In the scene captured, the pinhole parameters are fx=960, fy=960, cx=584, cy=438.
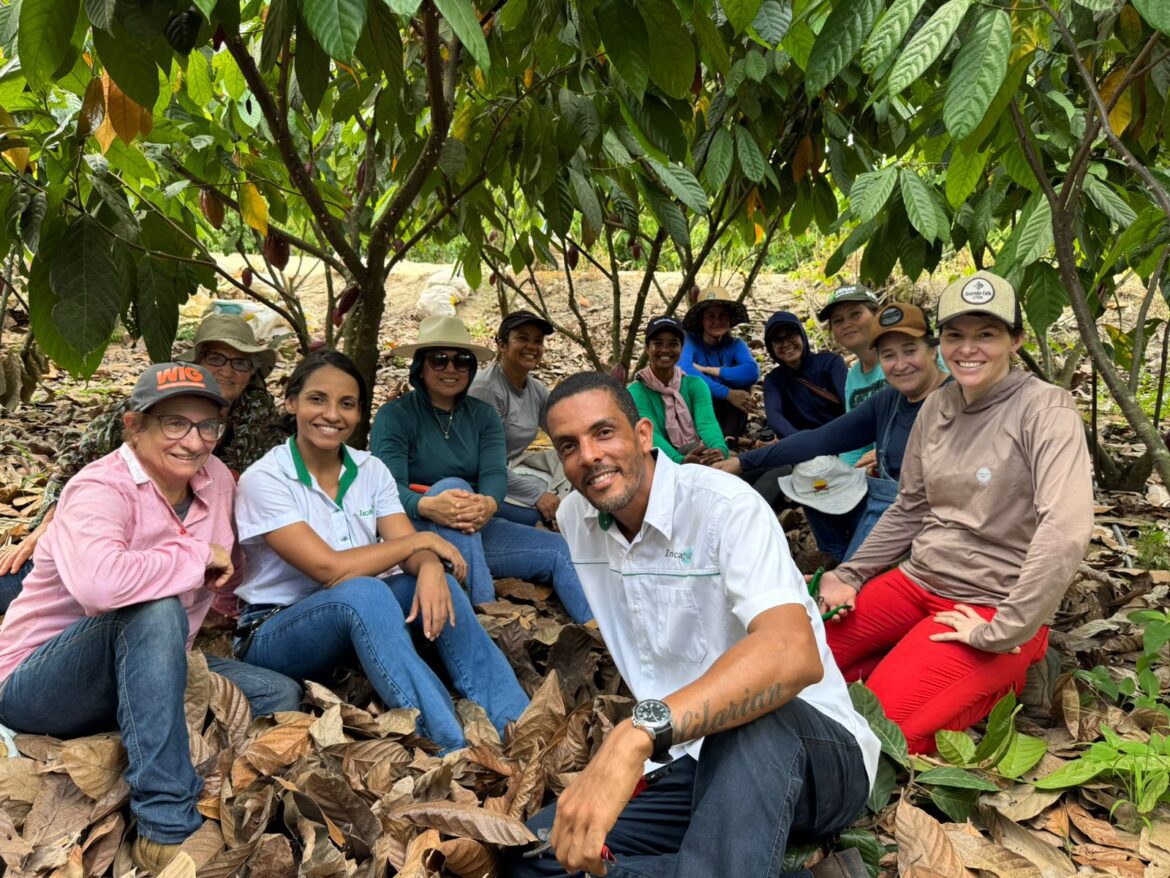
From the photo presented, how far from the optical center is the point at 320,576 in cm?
258

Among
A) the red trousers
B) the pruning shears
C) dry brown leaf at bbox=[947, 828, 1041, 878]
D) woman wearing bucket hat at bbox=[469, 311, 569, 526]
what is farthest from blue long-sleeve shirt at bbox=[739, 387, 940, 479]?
dry brown leaf at bbox=[947, 828, 1041, 878]

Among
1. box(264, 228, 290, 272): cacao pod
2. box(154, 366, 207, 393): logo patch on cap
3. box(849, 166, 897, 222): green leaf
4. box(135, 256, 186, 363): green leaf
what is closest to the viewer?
box(154, 366, 207, 393): logo patch on cap

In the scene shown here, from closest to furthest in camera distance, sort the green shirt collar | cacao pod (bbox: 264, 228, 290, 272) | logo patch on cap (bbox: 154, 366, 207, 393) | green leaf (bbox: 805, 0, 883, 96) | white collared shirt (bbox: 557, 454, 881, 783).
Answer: green leaf (bbox: 805, 0, 883, 96) → white collared shirt (bbox: 557, 454, 881, 783) → logo patch on cap (bbox: 154, 366, 207, 393) → the green shirt collar → cacao pod (bbox: 264, 228, 290, 272)

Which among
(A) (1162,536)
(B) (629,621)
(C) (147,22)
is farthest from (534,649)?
(A) (1162,536)

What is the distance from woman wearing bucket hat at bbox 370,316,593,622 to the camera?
3258mm

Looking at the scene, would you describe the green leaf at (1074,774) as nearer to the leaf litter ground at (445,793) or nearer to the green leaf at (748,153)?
the leaf litter ground at (445,793)

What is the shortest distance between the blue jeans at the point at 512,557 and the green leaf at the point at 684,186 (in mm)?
1232

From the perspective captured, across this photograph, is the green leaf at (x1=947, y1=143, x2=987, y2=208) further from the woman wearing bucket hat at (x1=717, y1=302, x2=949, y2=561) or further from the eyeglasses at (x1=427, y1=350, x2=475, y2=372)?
the eyeglasses at (x1=427, y1=350, x2=475, y2=372)

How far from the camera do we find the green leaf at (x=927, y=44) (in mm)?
1451

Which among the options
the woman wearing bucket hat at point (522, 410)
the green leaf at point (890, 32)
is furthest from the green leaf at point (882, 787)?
the woman wearing bucket hat at point (522, 410)

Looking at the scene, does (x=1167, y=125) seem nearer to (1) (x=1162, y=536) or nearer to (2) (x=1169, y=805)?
(2) (x=1169, y=805)

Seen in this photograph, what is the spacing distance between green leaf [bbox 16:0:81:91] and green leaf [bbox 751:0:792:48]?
123 centimetres

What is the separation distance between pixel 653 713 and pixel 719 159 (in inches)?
71.4

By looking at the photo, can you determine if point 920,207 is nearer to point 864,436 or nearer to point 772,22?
point 772,22
